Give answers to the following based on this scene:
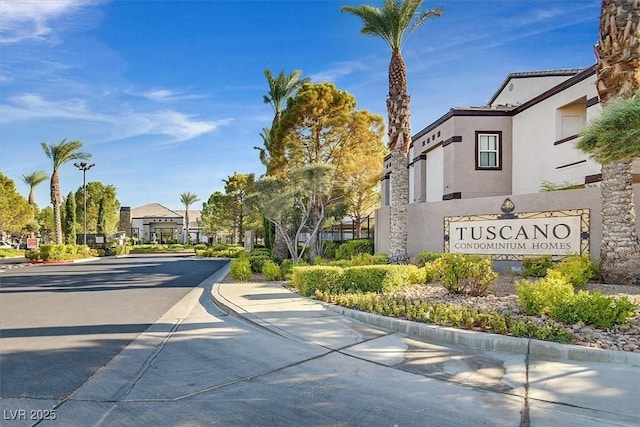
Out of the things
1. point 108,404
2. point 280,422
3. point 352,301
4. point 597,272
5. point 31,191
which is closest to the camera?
point 280,422

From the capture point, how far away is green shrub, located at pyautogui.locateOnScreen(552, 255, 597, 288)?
9.92 metres

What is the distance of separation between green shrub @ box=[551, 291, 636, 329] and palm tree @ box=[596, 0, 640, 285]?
3691mm

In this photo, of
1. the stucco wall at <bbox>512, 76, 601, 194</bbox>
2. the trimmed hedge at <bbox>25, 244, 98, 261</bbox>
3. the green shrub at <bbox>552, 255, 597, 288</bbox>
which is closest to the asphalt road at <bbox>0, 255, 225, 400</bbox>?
the green shrub at <bbox>552, 255, 597, 288</bbox>

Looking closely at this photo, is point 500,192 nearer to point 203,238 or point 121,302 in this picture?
point 121,302

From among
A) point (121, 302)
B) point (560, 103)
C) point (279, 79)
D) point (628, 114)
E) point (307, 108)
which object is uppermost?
point (279, 79)

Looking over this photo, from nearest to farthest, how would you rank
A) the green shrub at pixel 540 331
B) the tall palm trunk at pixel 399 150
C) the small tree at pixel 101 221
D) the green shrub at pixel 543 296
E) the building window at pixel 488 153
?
the green shrub at pixel 540 331
the green shrub at pixel 543 296
the tall palm trunk at pixel 399 150
the building window at pixel 488 153
the small tree at pixel 101 221

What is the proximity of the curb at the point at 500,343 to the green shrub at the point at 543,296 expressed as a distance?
4.57 feet

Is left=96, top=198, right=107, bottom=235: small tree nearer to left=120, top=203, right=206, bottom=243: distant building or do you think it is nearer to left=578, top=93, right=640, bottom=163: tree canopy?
left=120, top=203, right=206, bottom=243: distant building

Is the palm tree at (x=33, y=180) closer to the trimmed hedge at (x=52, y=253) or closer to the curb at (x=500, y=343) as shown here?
the trimmed hedge at (x=52, y=253)

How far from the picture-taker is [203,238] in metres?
82.1

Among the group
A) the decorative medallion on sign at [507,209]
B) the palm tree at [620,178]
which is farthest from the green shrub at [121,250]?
the palm tree at [620,178]

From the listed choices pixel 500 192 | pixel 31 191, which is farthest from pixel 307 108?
pixel 31 191

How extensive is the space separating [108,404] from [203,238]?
7986 centimetres

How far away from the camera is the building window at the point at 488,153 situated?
18750 mm
